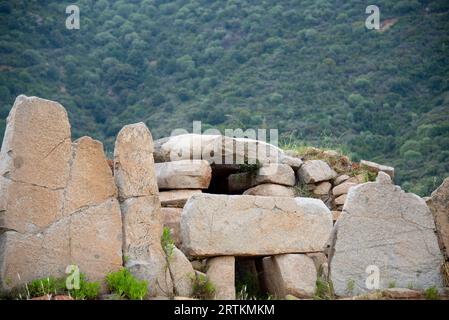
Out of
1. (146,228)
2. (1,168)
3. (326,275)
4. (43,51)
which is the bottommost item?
(326,275)

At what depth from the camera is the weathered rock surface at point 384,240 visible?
8.95m

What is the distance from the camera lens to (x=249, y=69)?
3119cm

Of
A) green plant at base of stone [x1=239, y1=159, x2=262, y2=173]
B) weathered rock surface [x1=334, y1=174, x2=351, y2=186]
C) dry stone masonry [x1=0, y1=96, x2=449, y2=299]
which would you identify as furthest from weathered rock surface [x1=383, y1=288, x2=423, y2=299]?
weathered rock surface [x1=334, y1=174, x2=351, y2=186]

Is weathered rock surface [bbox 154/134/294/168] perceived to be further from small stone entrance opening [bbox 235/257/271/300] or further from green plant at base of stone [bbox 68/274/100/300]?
green plant at base of stone [bbox 68/274/100/300]

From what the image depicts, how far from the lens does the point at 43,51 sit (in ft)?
98.1

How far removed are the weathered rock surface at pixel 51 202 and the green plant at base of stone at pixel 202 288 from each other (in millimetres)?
916

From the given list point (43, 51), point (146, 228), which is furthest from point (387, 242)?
point (43, 51)

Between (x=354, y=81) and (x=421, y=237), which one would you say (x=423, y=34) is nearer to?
(x=354, y=81)

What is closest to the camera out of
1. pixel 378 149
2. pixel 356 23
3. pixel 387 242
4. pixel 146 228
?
pixel 146 228

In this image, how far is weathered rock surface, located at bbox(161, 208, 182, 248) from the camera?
9328 mm

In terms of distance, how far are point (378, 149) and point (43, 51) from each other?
14308 millimetres

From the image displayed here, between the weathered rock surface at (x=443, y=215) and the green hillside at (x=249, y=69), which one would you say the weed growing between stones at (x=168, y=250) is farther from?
the green hillside at (x=249, y=69)
